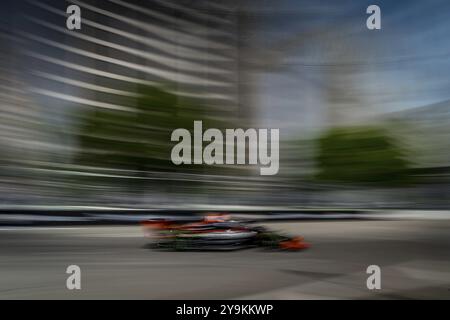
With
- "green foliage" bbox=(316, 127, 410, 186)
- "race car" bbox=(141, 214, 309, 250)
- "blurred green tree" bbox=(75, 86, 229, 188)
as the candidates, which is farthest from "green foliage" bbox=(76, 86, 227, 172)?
"green foliage" bbox=(316, 127, 410, 186)

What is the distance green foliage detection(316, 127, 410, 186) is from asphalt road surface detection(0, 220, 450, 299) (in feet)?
0.83

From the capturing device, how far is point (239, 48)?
87.9 inches

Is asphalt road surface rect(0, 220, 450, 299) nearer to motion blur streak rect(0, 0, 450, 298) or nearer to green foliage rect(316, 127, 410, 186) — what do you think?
motion blur streak rect(0, 0, 450, 298)

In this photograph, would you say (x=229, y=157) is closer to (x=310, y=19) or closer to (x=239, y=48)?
(x=239, y=48)

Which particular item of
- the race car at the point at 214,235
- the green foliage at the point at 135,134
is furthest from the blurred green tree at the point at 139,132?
the race car at the point at 214,235

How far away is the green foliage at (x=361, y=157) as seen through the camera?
A: 7.13 feet

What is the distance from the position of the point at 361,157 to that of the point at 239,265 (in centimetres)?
91

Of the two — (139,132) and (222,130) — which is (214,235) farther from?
(139,132)

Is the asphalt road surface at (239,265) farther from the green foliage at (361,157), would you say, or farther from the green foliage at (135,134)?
the green foliage at (135,134)

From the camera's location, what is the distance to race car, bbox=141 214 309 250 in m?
2.19

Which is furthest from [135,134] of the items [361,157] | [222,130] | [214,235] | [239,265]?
[361,157]

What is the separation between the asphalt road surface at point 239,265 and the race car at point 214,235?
4 centimetres

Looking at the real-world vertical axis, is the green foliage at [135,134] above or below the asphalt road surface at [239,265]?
above

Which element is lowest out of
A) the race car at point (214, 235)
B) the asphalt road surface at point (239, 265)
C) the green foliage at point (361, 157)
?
the asphalt road surface at point (239, 265)
